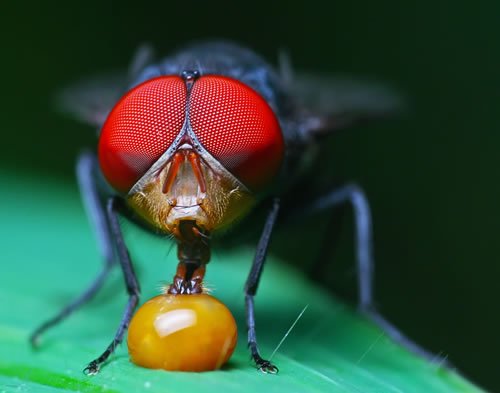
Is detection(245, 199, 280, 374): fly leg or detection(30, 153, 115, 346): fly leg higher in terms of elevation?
detection(245, 199, 280, 374): fly leg

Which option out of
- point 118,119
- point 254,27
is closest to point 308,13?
point 254,27

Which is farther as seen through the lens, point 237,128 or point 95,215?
point 95,215

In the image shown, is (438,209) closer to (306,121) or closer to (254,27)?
(254,27)

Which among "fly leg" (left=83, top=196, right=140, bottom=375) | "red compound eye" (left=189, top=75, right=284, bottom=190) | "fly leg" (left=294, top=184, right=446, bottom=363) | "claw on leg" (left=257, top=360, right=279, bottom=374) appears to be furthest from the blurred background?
"claw on leg" (left=257, top=360, right=279, bottom=374)

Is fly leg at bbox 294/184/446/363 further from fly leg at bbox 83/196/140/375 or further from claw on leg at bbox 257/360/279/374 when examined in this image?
claw on leg at bbox 257/360/279/374

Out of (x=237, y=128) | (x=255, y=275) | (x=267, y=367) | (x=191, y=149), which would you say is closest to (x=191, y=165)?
(x=191, y=149)

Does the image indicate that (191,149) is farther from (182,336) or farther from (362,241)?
(362,241)

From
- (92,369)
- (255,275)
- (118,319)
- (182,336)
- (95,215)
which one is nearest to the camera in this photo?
(182,336)
